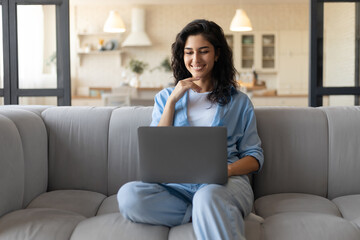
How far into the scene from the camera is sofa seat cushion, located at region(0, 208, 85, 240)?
1.68m

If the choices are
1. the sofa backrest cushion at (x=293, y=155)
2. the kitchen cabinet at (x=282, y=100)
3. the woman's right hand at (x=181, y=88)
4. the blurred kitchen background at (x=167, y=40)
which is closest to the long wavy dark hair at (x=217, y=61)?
the woman's right hand at (x=181, y=88)

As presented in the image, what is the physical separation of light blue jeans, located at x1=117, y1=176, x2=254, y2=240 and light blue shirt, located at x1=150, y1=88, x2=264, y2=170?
0.51ft

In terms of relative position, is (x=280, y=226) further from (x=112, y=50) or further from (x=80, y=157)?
(x=112, y=50)

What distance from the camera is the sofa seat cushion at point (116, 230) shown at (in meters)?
1.66

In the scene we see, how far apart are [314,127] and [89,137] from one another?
120 cm

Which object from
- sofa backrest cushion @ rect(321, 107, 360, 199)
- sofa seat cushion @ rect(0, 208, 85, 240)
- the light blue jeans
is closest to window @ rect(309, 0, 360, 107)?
sofa backrest cushion @ rect(321, 107, 360, 199)

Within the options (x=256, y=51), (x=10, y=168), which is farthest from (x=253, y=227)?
(x=256, y=51)

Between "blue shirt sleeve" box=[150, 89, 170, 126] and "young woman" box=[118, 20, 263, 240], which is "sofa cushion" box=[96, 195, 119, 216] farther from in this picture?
"blue shirt sleeve" box=[150, 89, 170, 126]

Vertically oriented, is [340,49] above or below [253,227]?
above

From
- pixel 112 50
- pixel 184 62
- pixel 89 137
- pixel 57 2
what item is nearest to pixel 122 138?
pixel 89 137

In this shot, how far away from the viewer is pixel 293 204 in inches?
81.4

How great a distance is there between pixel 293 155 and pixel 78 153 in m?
1.14

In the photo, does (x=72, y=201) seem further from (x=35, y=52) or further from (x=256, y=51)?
(x=256, y=51)

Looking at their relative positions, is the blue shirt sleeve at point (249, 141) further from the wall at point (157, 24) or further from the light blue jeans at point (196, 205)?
the wall at point (157, 24)
